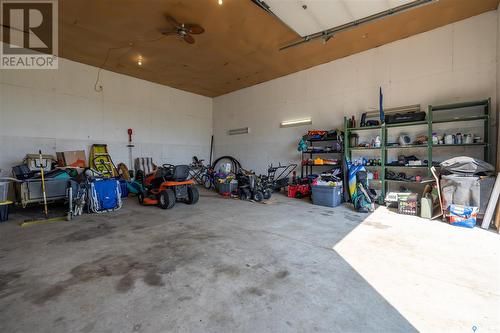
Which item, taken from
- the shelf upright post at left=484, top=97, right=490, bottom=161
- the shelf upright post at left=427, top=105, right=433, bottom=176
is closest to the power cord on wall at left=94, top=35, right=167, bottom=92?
the shelf upright post at left=427, top=105, right=433, bottom=176

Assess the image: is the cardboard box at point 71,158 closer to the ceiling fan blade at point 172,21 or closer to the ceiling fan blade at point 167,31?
the ceiling fan blade at point 167,31

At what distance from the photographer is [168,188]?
4984 mm

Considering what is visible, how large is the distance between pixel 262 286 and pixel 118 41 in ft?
19.1

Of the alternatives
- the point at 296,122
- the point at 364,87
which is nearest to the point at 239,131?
the point at 296,122

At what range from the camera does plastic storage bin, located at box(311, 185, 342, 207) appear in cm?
499

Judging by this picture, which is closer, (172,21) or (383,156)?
(172,21)

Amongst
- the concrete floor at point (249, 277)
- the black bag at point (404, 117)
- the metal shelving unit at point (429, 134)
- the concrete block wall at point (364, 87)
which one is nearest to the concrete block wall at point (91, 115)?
the concrete block wall at point (364, 87)

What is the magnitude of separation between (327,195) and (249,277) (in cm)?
343

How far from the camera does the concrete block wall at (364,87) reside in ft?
14.5

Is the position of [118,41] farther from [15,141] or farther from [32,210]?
[32,210]

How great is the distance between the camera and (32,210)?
192 inches

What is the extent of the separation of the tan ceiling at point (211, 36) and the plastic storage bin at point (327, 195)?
3312mm

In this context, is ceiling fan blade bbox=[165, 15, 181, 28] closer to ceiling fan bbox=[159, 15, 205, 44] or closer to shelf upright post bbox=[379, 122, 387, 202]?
ceiling fan bbox=[159, 15, 205, 44]

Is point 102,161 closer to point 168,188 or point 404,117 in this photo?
point 168,188
